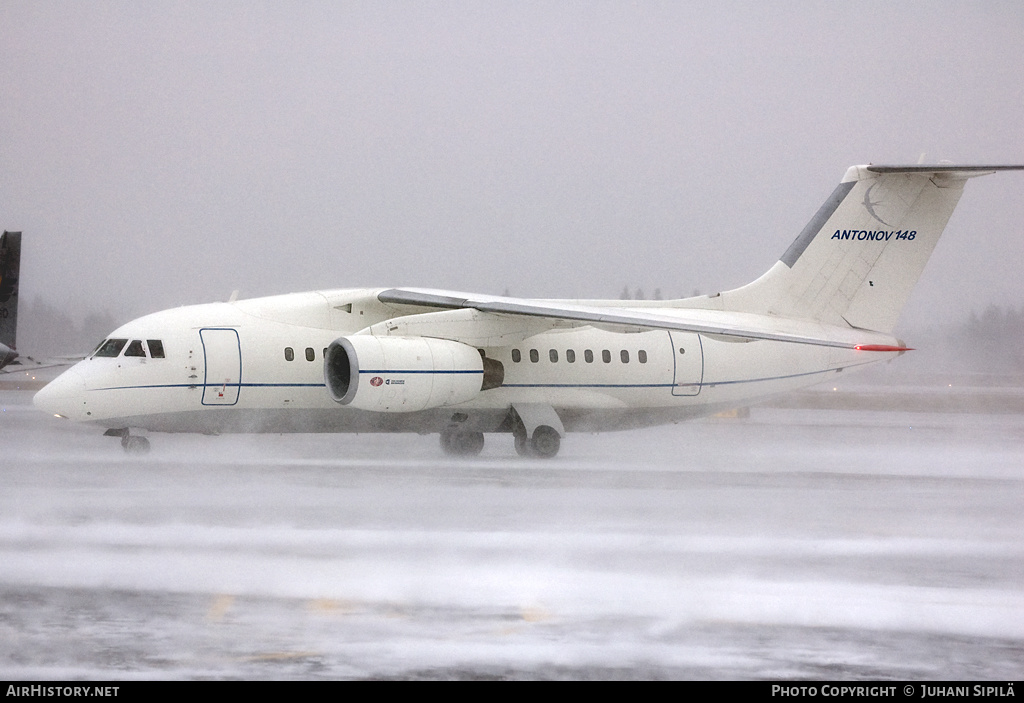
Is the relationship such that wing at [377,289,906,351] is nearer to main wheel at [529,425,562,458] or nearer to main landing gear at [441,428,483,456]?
main wheel at [529,425,562,458]

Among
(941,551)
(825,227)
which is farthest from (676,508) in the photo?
(825,227)

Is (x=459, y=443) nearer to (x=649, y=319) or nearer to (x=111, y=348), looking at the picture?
(x=649, y=319)

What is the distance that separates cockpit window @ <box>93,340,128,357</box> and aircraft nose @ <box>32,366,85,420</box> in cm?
67

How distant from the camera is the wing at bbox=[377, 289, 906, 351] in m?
16.4

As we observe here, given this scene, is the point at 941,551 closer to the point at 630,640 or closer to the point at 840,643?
the point at 840,643

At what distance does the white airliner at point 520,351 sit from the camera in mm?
16609

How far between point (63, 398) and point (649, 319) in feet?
25.7

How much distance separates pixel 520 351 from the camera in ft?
61.0

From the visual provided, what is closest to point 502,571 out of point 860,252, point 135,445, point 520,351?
point 135,445

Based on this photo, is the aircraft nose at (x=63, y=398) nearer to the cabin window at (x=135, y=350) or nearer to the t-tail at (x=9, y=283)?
the cabin window at (x=135, y=350)

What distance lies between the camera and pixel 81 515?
10656mm

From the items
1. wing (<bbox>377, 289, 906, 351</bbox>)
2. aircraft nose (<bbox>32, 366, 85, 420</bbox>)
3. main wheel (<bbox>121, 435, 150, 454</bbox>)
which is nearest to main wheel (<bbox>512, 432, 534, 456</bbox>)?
wing (<bbox>377, 289, 906, 351</bbox>)
